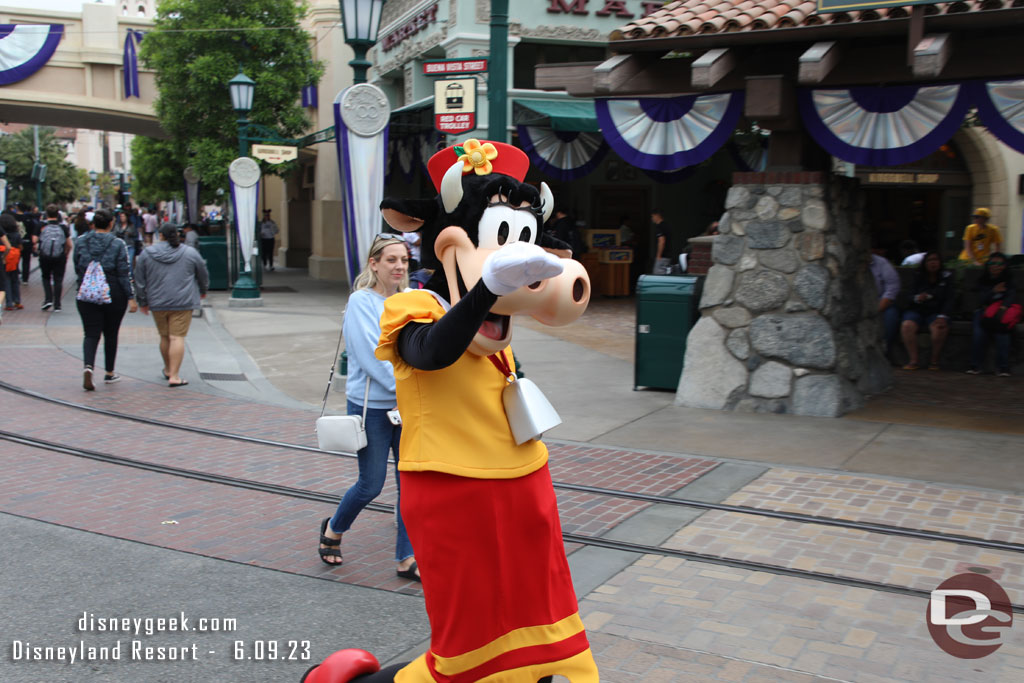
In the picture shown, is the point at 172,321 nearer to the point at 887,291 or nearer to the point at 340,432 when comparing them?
the point at 340,432

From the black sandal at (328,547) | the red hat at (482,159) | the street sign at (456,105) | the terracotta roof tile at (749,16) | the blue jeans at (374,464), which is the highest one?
the terracotta roof tile at (749,16)

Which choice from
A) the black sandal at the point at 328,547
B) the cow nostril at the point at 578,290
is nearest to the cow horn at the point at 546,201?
the cow nostril at the point at 578,290

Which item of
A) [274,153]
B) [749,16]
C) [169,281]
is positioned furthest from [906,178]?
[169,281]

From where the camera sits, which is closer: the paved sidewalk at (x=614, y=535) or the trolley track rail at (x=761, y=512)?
the paved sidewalk at (x=614, y=535)

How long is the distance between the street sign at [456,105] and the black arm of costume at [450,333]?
30.4ft

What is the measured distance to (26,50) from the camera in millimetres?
25188

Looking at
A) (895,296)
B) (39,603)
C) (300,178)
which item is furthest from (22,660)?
(300,178)

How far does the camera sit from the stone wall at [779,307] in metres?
8.38

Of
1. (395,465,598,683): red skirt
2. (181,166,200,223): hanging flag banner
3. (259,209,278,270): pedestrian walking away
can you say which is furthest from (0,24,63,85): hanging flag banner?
(395,465,598,683): red skirt

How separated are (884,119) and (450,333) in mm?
6687

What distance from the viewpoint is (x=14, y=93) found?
84.4 feet

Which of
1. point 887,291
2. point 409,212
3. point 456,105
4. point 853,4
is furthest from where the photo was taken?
point 456,105

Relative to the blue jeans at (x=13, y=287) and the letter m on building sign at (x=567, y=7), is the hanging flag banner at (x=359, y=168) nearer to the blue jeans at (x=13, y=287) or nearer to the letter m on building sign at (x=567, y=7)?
the letter m on building sign at (x=567, y=7)

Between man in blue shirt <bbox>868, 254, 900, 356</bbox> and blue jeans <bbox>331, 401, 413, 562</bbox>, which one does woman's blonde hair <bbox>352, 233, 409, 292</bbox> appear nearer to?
blue jeans <bbox>331, 401, 413, 562</bbox>
